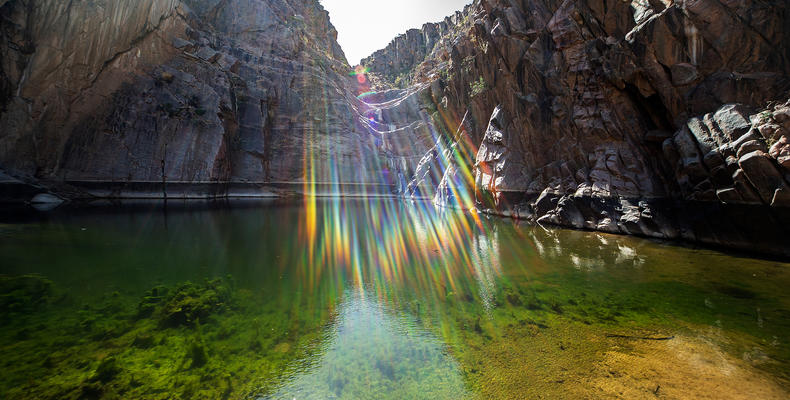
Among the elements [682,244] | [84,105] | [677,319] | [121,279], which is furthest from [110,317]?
[84,105]

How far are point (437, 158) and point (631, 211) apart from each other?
27344mm

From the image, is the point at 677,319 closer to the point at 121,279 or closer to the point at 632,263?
the point at 632,263

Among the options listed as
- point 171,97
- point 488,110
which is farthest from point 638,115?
point 171,97

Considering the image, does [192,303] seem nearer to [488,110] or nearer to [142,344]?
[142,344]

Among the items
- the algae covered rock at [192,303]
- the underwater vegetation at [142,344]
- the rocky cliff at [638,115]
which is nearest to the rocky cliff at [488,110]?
the rocky cliff at [638,115]

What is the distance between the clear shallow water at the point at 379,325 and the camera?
10.0 ft

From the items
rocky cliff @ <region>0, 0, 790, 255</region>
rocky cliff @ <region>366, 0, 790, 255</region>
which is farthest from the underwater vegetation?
rocky cliff @ <region>0, 0, 790, 255</region>

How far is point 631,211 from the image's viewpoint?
13633mm

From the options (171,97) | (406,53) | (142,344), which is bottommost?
(142,344)

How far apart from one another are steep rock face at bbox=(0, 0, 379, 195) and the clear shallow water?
66.8 feet

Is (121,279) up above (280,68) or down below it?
below

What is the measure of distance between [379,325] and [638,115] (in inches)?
684

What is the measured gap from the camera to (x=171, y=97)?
29156mm

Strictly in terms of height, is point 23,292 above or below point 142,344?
above
